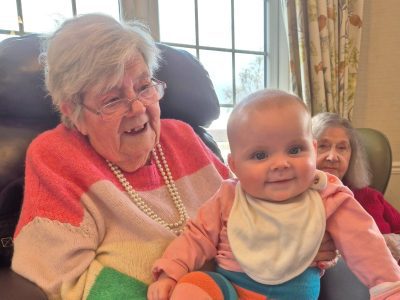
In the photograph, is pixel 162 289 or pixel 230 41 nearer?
pixel 162 289

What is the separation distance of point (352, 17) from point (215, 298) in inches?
74.8

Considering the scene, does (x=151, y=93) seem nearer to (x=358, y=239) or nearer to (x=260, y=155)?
(x=260, y=155)

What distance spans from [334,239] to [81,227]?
1.94 feet

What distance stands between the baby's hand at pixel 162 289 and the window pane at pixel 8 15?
146cm

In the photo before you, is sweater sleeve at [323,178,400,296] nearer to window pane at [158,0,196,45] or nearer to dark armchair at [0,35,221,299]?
dark armchair at [0,35,221,299]

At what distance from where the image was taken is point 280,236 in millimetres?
836

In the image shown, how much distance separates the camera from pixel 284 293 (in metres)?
0.84

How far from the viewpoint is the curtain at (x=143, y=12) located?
76.6 inches

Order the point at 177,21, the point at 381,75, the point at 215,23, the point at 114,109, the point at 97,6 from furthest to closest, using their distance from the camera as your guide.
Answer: the point at 381,75 < the point at 215,23 < the point at 177,21 < the point at 97,6 < the point at 114,109

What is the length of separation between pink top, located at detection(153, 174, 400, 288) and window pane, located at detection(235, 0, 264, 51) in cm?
167

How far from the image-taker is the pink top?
77 cm

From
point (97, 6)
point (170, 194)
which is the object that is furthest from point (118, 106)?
point (97, 6)

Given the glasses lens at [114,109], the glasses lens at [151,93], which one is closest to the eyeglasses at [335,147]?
the glasses lens at [151,93]

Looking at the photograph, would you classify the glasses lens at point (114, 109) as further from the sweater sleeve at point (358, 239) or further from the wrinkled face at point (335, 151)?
the wrinkled face at point (335, 151)
